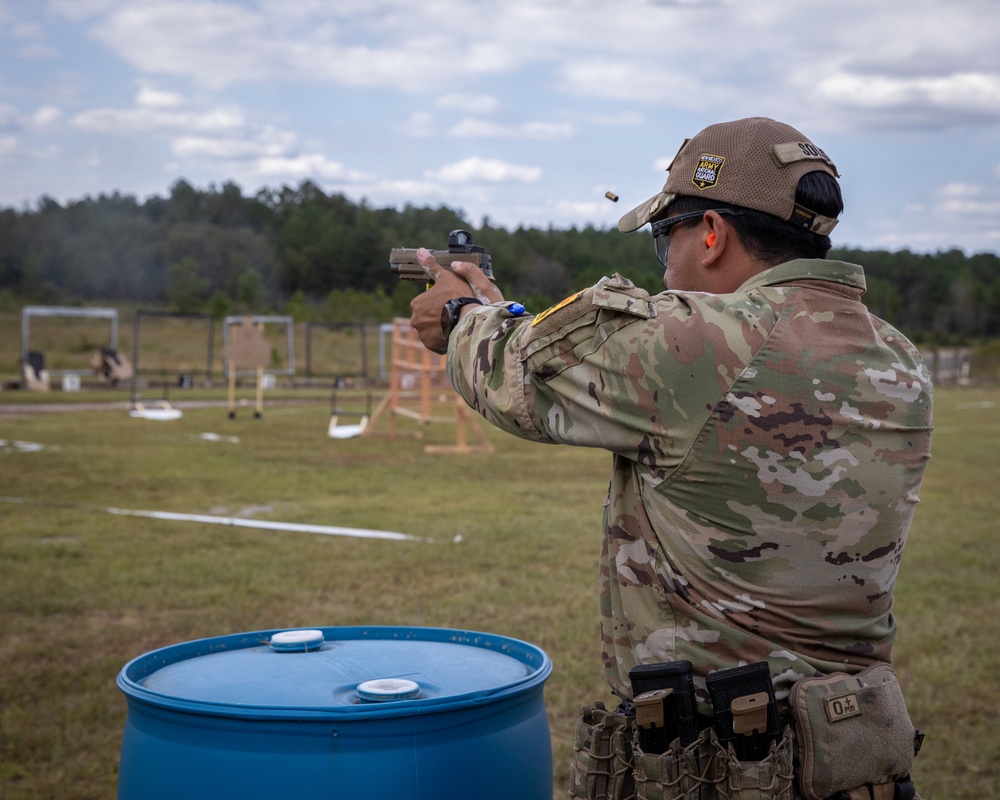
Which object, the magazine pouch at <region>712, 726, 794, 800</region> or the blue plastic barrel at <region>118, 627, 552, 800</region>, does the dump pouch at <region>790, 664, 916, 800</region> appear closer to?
the magazine pouch at <region>712, 726, 794, 800</region>

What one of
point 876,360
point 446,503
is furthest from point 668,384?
point 446,503

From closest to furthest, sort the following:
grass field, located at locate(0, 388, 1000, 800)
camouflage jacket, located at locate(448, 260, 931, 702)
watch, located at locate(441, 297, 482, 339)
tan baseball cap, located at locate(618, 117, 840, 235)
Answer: camouflage jacket, located at locate(448, 260, 931, 702) → tan baseball cap, located at locate(618, 117, 840, 235) → watch, located at locate(441, 297, 482, 339) → grass field, located at locate(0, 388, 1000, 800)

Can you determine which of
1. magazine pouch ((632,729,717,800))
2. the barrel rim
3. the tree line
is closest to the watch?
the barrel rim

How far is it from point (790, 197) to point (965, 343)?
2845 inches

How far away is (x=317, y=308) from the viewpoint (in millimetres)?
46094

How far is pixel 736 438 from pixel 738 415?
0.13 feet

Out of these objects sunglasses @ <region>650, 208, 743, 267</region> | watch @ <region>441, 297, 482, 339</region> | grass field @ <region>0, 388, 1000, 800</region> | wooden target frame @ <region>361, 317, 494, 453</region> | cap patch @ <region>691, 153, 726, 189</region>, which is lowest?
grass field @ <region>0, 388, 1000, 800</region>

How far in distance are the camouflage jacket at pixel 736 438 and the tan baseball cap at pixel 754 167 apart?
103 mm

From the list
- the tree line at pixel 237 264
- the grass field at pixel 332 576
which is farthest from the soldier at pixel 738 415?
the tree line at pixel 237 264

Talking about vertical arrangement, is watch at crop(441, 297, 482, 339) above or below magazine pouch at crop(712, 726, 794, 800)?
above

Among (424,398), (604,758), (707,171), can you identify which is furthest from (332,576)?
(424,398)

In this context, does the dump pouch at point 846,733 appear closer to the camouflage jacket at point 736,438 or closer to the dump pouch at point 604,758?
the camouflage jacket at point 736,438

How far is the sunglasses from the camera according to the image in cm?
176

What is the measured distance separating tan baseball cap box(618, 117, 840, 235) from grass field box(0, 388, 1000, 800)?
99.8 inches
